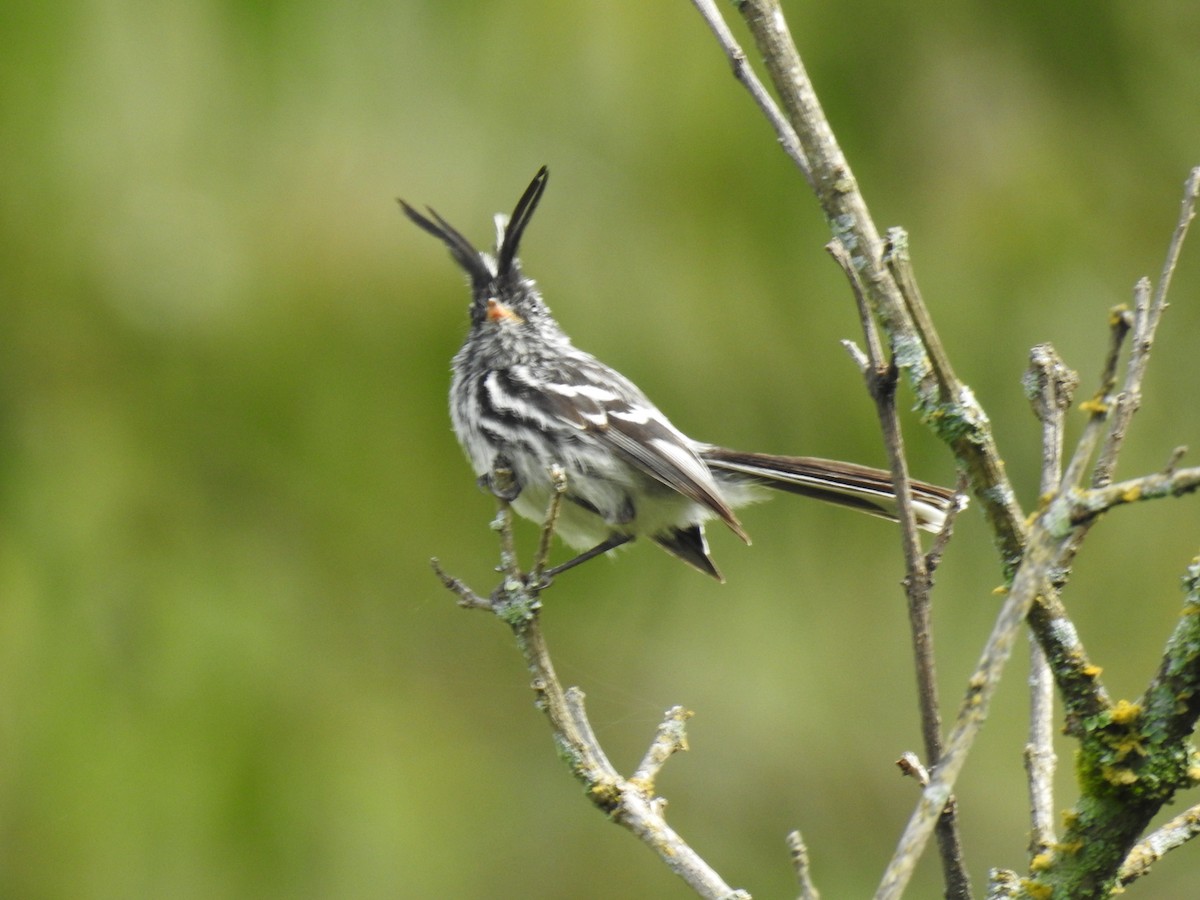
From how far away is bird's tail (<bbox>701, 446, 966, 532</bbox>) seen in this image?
3.15m

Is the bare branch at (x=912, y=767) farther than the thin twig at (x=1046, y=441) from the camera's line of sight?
Yes

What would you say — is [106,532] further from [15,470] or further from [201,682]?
[201,682]

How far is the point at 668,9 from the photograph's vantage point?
4695 millimetres

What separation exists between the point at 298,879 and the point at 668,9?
141 inches

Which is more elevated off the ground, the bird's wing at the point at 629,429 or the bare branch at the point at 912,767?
the bird's wing at the point at 629,429

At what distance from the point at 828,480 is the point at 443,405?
1.72 metres

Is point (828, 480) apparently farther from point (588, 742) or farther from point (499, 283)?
point (588, 742)

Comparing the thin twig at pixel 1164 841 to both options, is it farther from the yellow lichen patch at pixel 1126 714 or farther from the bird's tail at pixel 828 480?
the bird's tail at pixel 828 480

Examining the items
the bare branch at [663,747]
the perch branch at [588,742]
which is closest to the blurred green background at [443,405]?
the perch branch at [588,742]

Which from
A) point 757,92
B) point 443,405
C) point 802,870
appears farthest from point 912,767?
point 443,405

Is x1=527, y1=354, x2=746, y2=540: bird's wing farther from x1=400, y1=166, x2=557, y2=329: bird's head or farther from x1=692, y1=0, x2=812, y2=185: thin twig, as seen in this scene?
x1=692, y1=0, x2=812, y2=185: thin twig

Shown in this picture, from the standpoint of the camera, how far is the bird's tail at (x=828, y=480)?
10.3 feet

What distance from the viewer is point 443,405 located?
4.52 metres

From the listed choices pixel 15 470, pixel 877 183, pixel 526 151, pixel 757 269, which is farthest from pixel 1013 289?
pixel 15 470
